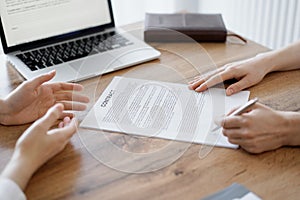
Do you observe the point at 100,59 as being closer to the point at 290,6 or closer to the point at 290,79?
the point at 290,79

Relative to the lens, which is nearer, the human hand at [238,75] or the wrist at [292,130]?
the wrist at [292,130]

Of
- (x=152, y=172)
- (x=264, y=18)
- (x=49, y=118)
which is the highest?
(x=49, y=118)

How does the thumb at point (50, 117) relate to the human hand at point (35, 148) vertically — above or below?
above

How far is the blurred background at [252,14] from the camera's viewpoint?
6.52 feet

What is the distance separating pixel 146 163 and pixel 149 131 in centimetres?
10

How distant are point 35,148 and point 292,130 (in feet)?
1.74

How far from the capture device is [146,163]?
0.91m

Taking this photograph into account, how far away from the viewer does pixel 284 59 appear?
4.01 feet

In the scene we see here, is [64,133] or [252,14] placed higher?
[64,133]

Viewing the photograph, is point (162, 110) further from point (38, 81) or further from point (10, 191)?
point (10, 191)

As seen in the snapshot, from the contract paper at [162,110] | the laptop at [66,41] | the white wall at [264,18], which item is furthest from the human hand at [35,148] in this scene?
the white wall at [264,18]

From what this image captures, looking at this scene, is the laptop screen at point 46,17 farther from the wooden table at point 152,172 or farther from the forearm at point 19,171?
the forearm at point 19,171

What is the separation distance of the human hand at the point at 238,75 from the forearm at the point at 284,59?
1 cm

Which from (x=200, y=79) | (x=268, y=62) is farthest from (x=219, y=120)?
(x=268, y=62)
